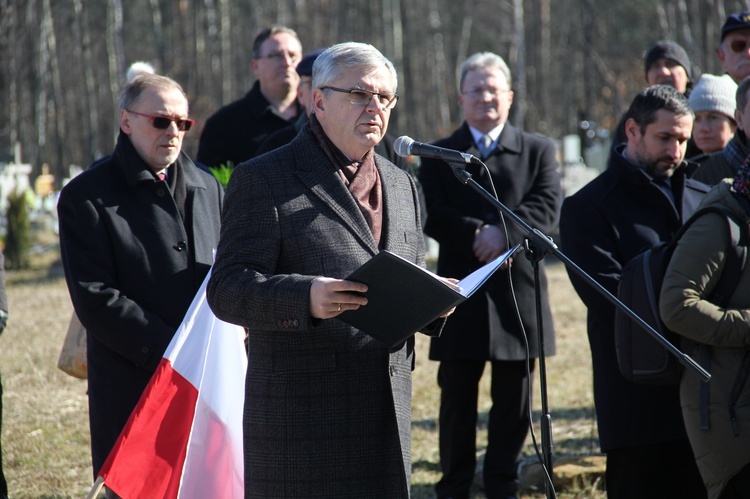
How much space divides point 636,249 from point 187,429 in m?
2.02

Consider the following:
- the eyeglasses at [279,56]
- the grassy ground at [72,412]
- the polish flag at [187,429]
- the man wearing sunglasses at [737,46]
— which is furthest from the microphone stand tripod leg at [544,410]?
the eyeglasses at [279,56]

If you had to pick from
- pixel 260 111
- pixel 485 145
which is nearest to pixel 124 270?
pixel 485 145

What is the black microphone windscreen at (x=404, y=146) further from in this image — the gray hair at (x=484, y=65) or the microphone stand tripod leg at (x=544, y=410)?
the gray hair at (x=484, y=65)

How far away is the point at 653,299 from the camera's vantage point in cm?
350

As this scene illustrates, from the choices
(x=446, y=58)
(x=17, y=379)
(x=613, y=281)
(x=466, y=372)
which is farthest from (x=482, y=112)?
(x=446, y=58)

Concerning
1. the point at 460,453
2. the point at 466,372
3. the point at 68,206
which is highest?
the point at 68,206

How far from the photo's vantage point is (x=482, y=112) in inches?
215

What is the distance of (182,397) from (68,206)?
91 centimetres

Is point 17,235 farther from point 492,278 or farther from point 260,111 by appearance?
point 492,278

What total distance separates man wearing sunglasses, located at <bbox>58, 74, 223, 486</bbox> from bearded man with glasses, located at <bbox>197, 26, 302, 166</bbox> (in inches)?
87.4

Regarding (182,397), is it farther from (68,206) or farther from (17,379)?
(17,379)

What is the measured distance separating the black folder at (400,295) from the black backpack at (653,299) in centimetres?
103

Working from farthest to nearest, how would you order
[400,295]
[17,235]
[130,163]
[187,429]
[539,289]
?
[17,235], [130,163], [187,429], [539,289], [400,295]

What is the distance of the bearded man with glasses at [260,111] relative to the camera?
627 cm
